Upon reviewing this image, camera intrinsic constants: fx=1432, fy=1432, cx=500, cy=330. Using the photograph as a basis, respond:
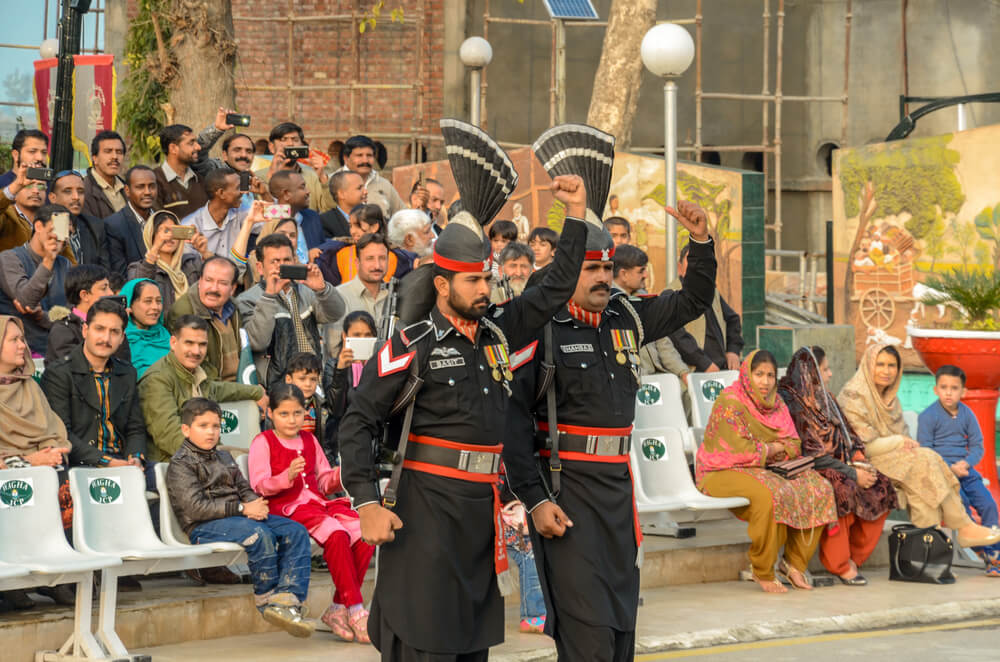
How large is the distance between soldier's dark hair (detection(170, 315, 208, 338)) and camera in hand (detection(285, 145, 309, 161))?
3.59m

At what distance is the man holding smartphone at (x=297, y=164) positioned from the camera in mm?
11305

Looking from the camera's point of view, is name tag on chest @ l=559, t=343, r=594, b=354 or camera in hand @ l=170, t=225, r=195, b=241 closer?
name tag on chest @ l=559, t=343, r=594, b=354

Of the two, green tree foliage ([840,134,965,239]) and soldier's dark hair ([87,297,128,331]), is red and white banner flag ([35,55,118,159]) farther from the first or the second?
green tree foliage ([840,134,965,239])

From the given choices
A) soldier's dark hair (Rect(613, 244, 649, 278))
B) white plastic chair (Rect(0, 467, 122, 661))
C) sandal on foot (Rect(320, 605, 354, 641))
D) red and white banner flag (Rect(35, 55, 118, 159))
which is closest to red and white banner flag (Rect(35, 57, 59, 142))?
red and white banner flag (Rect(35, 55, 118, 159))

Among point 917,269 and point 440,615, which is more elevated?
point 917,269

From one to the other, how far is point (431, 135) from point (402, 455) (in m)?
18.2

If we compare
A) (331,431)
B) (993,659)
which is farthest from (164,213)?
(993,659)

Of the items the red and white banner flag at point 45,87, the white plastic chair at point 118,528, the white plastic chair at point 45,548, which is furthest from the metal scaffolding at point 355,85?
the white plastic chair at point 45,548

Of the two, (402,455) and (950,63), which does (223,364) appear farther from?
(950,63)

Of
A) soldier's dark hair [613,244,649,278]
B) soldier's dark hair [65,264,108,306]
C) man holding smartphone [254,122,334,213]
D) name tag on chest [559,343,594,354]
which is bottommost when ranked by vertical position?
name tag on chest [559,343,594,354]

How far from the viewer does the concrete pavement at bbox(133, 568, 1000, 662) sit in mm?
7074

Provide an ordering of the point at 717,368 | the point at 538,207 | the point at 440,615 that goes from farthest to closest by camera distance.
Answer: the point at 538,207 → the point at 717,368 → the point at 440,615

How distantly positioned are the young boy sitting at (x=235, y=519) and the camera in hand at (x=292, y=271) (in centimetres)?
140

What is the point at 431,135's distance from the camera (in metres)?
23.0
